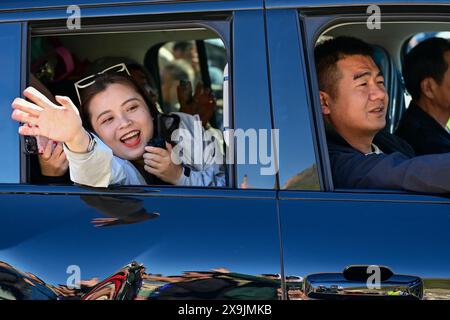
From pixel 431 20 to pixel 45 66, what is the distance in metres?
1.85

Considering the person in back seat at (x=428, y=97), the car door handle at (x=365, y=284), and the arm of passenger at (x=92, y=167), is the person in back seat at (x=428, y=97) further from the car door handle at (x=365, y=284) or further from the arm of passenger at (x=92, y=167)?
the arm of passenger at (x=92, y=167)

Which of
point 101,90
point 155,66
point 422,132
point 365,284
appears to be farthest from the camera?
point 155,66

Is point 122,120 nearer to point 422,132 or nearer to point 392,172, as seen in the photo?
point 392,172

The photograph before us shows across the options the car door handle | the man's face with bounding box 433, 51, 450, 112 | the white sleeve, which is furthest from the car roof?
the man's face with bounding box 433, 51, 450, 112

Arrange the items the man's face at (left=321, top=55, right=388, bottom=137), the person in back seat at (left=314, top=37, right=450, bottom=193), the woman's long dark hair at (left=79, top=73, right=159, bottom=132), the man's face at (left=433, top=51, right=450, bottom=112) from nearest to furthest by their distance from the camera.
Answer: the person in back seat at (left=314, top=37, right=450, bottom=193) → the man's face at (left=321, top=55, right=388, bottom=137) → the woman's long dark hair at (left=79, top=73, right=159, bottom=132) → the man's face at (left=433, top=51, right=450, bottom=112)

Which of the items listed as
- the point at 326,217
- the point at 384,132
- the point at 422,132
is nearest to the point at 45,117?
the point at 326,217

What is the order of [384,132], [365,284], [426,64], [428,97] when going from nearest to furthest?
[365,284] → [384,132] → [428,97] → [426,64]

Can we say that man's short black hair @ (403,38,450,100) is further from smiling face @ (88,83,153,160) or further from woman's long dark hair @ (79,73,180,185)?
smiling face @ (88,83,153,160)

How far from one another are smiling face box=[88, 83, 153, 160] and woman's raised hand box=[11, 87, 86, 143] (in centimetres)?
56

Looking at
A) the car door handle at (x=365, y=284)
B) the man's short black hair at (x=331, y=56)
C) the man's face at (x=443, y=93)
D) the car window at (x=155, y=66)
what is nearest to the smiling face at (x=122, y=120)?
Result: the car window at (x=155, y=66)

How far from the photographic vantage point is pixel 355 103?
2.91 m

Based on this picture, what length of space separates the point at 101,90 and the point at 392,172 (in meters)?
1.15

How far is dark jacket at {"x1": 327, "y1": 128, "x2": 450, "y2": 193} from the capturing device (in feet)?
7.84

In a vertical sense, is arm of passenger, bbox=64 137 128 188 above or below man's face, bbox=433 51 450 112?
below
